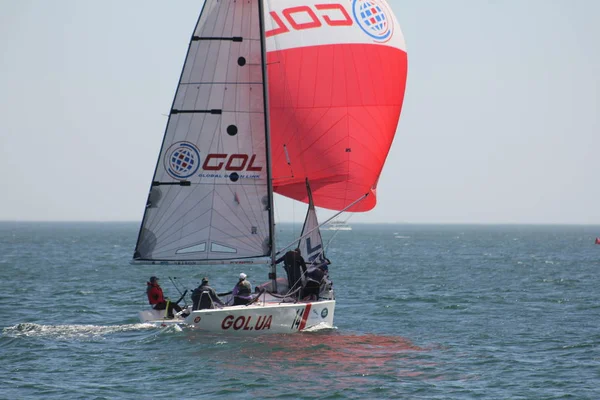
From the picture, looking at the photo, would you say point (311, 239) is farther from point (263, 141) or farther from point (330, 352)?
point (330, 352)

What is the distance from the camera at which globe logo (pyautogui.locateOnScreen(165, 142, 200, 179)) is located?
2284 centimetres

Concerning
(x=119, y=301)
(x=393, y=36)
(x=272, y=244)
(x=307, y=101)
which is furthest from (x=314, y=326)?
(x=119, y=301)

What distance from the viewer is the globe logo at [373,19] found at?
2495 centimetres

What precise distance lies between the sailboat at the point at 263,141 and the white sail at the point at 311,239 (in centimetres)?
3

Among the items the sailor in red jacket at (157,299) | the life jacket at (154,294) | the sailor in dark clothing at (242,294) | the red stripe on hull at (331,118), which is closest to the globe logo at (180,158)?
the red stripe on hull at (331,118)

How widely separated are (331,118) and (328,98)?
0.55 meters

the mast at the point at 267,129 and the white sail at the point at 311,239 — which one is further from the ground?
the mast at the point at 267,129

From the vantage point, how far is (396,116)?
83.6ft

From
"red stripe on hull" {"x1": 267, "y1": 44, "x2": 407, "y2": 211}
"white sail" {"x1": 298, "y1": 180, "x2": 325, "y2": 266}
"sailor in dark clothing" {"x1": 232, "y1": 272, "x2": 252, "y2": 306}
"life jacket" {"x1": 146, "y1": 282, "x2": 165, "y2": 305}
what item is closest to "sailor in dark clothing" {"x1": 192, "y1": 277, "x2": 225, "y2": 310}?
"sailor in dark clothing" {"x1": 232, "y1": 272, "x2": 252, "y2": 306}

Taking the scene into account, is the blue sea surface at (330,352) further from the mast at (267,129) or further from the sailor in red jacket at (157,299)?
the mast at (267,129)

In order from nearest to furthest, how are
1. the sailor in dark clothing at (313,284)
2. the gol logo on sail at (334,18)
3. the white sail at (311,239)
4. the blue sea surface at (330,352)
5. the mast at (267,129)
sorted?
the blue sea surface at (330,352), the mast at (267,129), the sailor in dark clothing at (313,284), the gol logo on sail at (334,18), the white sail at (311,239)

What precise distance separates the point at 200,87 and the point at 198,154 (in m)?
1.72

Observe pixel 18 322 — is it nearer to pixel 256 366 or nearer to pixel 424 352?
pixel 256 366

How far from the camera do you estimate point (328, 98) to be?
24391 mm
